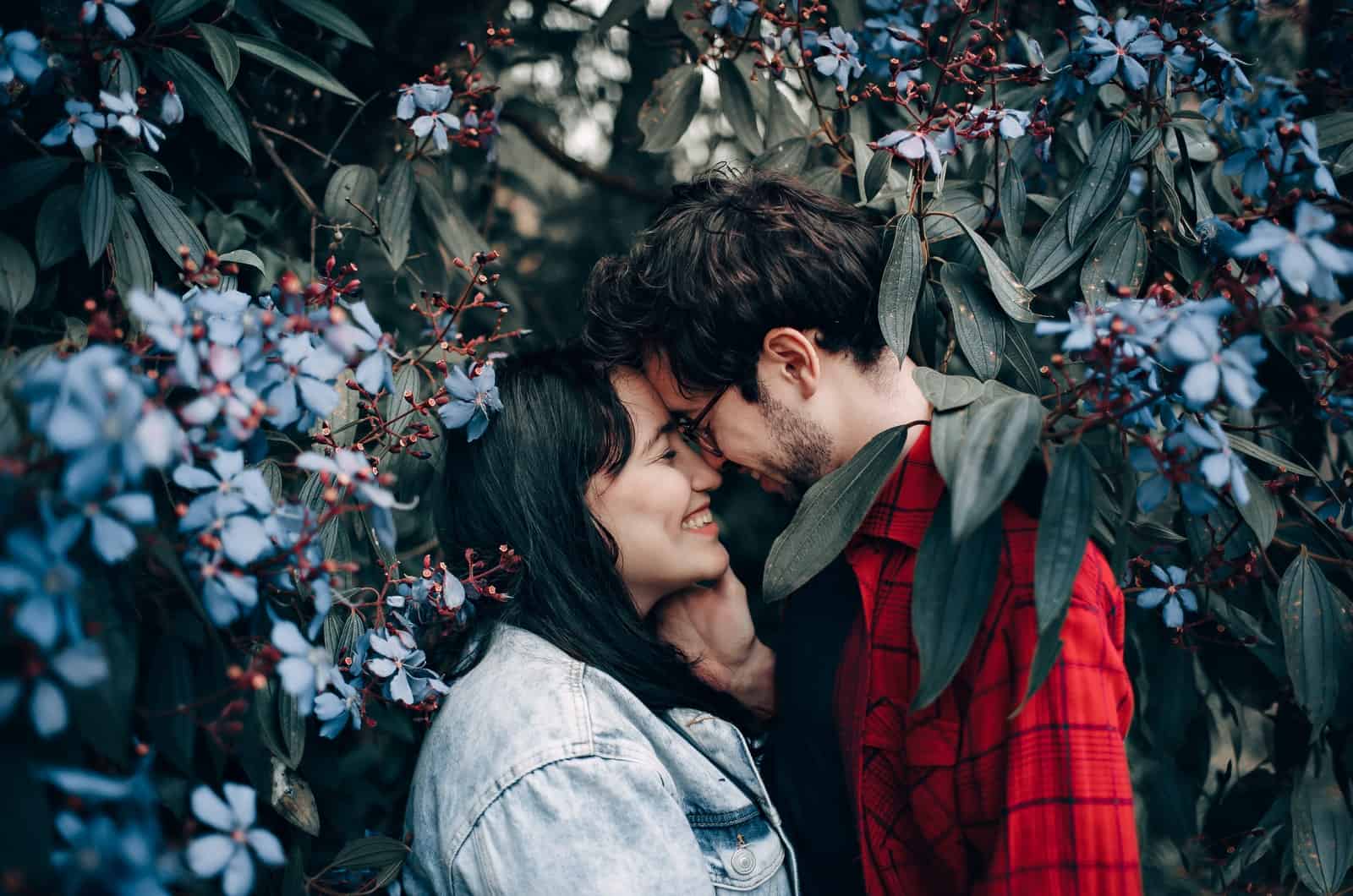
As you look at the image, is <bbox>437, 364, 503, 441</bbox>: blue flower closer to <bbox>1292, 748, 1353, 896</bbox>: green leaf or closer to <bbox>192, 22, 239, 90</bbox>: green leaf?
<bbox>192, 22, 239, 90</bbox>: green leaf

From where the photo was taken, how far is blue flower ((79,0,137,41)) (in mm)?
955

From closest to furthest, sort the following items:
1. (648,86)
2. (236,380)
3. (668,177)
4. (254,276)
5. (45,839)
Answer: (45,839) → (236,380) → (254,276) → (648,86) → (668,177)

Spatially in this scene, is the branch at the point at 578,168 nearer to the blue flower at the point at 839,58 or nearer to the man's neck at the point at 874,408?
the blue flower at the point at 839,58

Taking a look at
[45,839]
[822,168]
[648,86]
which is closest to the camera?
[45,839]

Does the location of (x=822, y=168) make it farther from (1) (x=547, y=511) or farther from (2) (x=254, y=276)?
(2) (x=254, y=276)

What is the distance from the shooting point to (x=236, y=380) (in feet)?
2.53

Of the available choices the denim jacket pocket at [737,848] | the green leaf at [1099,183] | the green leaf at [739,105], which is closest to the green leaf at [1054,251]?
the green leaf at [1099,183]

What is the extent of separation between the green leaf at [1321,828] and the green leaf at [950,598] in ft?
2.55

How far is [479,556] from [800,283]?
2.15 feet

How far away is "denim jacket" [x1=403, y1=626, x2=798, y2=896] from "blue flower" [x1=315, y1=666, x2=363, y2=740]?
0.15 metres

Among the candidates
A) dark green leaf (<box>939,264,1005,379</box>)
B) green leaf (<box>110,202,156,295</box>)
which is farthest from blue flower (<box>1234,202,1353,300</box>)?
green leaf (<box>110,202,156,295</box>)

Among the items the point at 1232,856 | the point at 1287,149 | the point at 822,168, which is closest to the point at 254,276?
the point at 822,168

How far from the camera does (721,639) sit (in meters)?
1.59

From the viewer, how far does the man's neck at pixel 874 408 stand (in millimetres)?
1408
